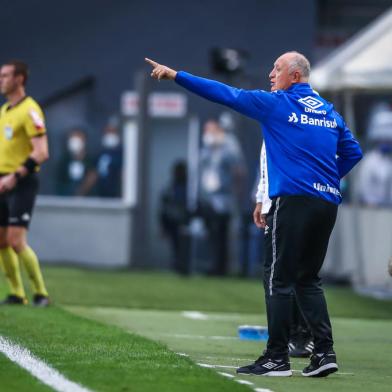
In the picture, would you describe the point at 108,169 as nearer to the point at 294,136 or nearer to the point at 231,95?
the point at 294,136

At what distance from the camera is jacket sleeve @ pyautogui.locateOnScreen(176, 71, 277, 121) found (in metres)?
8.67

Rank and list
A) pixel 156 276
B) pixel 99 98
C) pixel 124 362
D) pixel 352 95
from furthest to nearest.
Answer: pixel 99 98
pixel 156 276
pixel 352 95
pixel 124 362

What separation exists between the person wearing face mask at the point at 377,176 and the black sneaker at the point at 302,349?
374 inches

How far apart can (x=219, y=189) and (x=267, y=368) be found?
535 inches

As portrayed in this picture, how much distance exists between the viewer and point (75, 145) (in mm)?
23578

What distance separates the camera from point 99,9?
28.3 meters

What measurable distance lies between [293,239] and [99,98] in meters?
18.5

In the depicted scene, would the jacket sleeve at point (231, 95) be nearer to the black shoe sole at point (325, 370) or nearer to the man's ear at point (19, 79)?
the black shoe sole at point (325, 370)

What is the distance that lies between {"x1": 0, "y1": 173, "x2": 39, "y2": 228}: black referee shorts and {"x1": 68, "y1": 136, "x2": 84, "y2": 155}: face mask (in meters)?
9.80

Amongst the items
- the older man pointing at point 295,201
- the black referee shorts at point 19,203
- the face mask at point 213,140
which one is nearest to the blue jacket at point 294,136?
the older man pointing at point 295,201

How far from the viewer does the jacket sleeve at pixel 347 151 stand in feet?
31.0

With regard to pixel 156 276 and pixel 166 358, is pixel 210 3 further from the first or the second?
pixel 166 358

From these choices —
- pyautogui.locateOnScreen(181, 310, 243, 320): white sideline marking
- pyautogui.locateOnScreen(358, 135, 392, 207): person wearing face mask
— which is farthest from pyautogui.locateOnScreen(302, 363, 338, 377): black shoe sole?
pyautogui.locateOnScreen(358, 135, 392, 207): person wearing face mask

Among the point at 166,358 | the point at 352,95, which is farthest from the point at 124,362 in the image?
the point at 352,95
